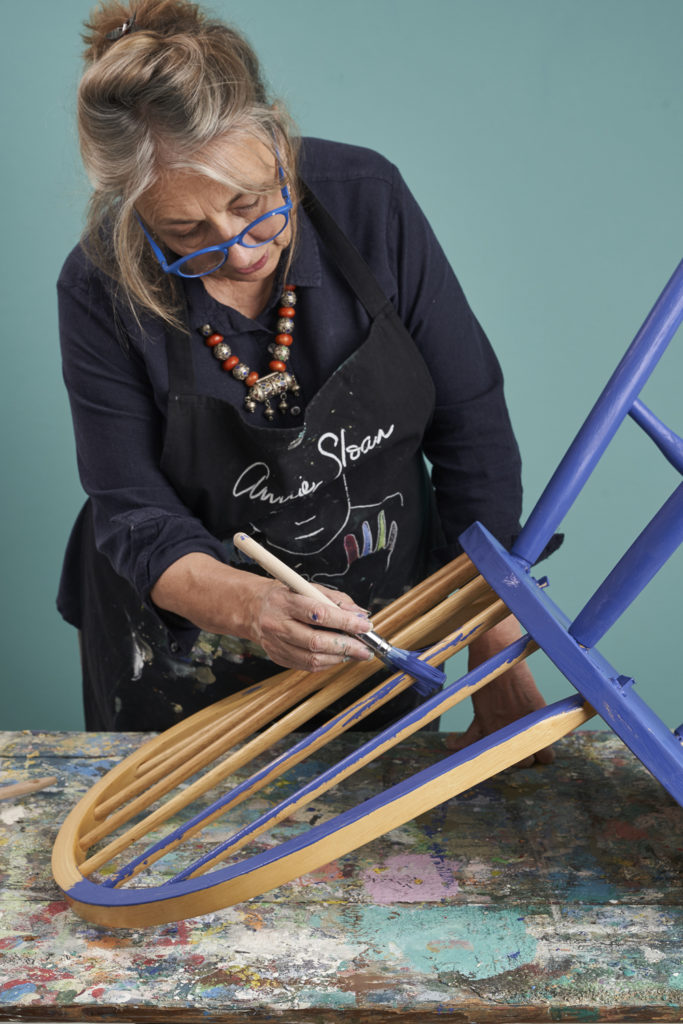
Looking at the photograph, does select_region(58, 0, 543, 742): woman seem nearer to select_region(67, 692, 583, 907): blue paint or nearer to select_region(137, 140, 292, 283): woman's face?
select_region(137, 140, 292, 283): woman's face

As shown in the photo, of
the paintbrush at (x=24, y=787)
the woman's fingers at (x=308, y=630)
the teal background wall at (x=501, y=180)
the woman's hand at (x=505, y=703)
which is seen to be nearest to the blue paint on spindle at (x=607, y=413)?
the woman's fingers at (x=308, y=630)

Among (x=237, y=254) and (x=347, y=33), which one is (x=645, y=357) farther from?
(x=347, y=33)

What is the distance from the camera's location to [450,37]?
2.66 m

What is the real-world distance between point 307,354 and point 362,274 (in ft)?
0.49

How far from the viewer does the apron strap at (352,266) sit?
156 centimetres

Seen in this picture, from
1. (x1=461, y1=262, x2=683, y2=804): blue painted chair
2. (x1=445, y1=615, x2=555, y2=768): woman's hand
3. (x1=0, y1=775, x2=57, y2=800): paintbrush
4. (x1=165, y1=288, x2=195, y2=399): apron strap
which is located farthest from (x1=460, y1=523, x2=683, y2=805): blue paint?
(x1=0, y1=775, x2=57, y2=800): paintbrush

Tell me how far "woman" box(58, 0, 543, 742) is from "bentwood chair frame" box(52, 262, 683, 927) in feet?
0.43

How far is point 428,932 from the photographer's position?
1.14 metres

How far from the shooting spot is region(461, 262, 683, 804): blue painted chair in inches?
38.0

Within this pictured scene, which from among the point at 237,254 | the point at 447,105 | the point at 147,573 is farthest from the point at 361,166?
the point at 447,105

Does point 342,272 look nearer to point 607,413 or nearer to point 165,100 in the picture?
point 165,100

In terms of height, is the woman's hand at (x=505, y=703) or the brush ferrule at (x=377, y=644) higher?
the brush ferrule at (x=377, y=644)

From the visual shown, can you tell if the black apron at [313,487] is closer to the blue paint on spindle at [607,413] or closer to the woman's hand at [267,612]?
the woman's hand at [267,612]

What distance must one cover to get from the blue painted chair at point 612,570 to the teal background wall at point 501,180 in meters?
1.84
